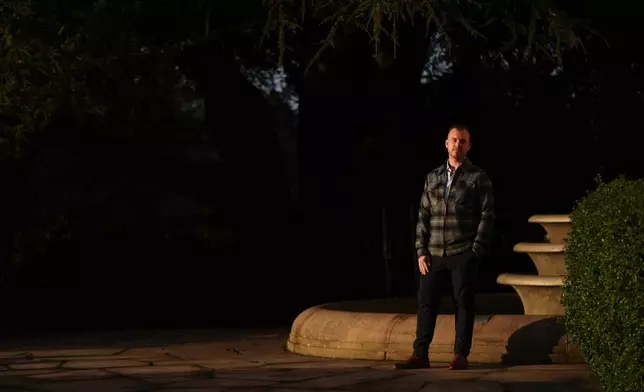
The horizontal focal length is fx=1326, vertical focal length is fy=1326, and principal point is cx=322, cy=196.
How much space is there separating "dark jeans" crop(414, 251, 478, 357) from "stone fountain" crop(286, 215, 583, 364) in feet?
1.94

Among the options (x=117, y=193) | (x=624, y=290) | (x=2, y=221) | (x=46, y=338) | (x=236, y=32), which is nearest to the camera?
(x=624, y=290)

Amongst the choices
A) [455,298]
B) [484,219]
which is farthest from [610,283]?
[455,298]

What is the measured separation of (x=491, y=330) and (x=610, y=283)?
298cm

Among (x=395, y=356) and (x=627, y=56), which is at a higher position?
(x=627, y=56)

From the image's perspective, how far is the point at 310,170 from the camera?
59.5ft

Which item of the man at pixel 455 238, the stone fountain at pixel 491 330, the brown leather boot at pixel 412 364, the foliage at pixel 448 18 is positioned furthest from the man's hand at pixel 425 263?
the foliage at pixel 448 18

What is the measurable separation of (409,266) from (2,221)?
6127 millimetres

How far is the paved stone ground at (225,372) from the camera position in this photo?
890 centimetres

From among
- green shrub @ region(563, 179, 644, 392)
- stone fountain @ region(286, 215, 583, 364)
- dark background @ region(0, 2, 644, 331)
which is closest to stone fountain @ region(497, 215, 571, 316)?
stone fountain @ region(286, 215, 583, 364)

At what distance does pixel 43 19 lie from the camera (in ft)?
48.1

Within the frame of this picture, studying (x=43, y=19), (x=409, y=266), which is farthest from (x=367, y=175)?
(x=43, y=19)

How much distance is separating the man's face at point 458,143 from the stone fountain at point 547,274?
167cm

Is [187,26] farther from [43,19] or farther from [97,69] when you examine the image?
[43,19]

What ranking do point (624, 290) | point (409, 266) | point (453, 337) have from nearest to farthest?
point (624, 290) → point (453, 337) → point (409, 266)
